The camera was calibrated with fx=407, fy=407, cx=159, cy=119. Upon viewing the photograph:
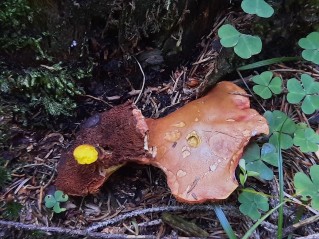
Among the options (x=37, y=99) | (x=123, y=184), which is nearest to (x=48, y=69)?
(x=37, y=99)

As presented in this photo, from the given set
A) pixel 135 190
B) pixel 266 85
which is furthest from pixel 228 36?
pixel 135 190

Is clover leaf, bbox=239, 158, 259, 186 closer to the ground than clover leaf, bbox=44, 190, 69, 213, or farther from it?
farther from it

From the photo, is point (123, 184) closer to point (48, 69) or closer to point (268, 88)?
point (48, 69)

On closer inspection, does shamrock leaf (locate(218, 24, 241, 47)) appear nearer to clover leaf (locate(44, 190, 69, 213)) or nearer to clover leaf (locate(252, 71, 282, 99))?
clover leaf (locate(252, 71, 282, 99))

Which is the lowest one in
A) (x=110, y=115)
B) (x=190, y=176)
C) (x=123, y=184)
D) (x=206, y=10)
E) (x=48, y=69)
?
(x=123, y=184)

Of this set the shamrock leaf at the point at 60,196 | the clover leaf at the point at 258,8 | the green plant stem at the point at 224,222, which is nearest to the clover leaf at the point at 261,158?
the green plant stem at the point at 224,222

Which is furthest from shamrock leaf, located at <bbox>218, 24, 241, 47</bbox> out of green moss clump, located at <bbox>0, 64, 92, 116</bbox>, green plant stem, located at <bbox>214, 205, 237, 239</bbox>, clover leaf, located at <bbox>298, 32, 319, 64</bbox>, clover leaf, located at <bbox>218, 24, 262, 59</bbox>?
green plant stem, located at <bbox>214, 205, 237, 239</bbox>

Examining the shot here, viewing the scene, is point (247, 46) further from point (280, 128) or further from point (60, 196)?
point (60, 196)
